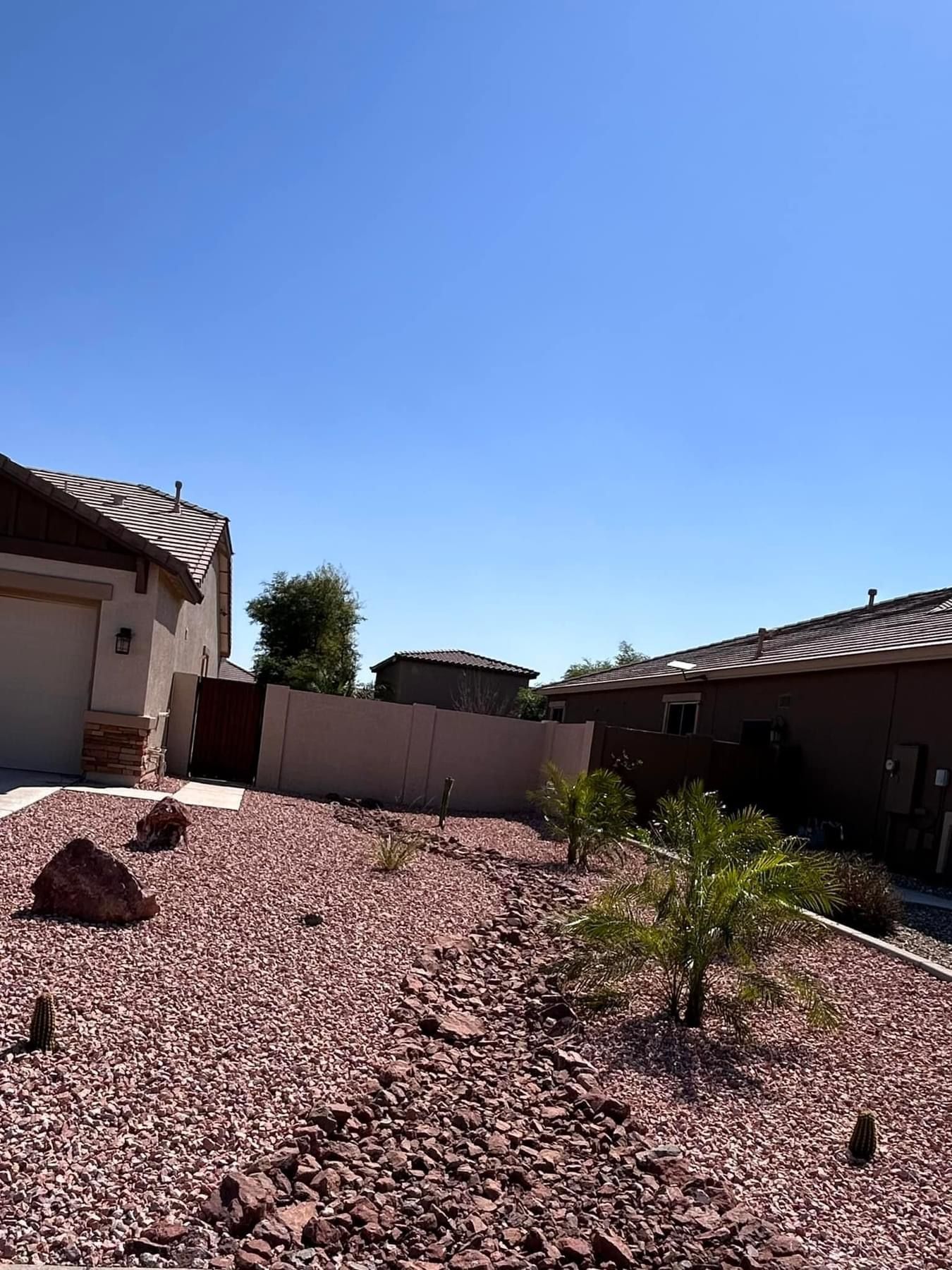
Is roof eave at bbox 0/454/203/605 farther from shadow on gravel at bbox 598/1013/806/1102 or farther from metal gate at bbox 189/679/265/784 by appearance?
shadow on gravel at bbox 598/1013/806/1102

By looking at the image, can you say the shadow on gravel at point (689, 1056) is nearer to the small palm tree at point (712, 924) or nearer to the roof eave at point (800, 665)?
the small palm tree at point (712, 924)

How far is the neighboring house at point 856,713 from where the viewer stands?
1249 centimetres

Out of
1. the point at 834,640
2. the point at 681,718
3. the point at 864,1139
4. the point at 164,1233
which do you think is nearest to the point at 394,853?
the point at 864,1139

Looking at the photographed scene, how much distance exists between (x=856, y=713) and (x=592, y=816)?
5254 millimetres

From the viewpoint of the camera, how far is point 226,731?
15.4 m

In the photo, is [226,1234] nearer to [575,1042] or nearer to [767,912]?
[575,1042]

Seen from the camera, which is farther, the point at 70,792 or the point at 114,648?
the point at 114,648

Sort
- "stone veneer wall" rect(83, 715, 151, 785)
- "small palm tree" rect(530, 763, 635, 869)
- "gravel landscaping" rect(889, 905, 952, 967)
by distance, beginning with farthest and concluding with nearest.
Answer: "stone veneer wall" rect(83, 715, 151, 785) < "small palm tree" rect(530, 763, 635, 869) < "gravel landscaping" rect(889, 905, 952, 967)

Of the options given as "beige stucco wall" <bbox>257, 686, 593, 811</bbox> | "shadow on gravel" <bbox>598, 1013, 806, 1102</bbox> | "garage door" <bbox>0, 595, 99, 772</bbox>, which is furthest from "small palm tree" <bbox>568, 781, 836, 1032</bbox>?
"garage door" <bbox>0, 595, 99, 772</bbox>

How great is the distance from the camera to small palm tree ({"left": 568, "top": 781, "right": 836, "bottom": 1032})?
19.8 ft

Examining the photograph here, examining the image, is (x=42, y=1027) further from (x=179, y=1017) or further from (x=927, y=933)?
(x=927, y=933)

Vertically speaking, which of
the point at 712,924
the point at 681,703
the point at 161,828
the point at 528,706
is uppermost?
the point at 681,703

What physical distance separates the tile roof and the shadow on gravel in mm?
8559

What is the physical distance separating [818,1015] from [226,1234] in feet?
12.4
